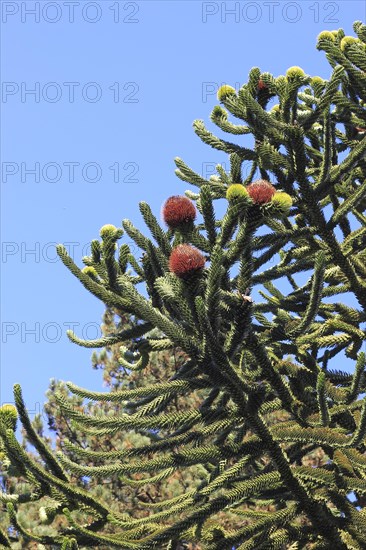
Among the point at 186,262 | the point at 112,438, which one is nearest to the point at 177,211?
the point at 186,262

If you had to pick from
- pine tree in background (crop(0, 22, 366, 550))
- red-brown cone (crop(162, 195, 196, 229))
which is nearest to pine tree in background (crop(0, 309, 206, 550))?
pine tree in background (crop(0, 22, 366, 550))

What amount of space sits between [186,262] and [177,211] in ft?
1.39

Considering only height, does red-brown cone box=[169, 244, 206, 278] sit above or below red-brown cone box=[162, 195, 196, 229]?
below

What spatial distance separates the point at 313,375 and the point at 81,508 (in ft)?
5.39

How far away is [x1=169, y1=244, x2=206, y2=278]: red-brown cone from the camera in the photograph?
346 centimetres

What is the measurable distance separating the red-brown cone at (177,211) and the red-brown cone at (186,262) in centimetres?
36

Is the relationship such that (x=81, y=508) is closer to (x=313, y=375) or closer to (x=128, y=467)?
(x=128, y=467)

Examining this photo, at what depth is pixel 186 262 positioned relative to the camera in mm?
3465

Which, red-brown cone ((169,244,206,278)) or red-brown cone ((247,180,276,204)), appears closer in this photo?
red-brown cone ((169,244,206,278))

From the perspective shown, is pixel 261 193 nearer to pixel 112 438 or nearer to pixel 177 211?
pixel 177 211

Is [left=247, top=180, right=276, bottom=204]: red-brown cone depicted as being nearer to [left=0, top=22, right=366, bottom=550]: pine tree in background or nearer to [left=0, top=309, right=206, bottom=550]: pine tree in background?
[left=0, top=22, right=366, bottom=550]: pine tree in background

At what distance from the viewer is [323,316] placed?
5.70 metres

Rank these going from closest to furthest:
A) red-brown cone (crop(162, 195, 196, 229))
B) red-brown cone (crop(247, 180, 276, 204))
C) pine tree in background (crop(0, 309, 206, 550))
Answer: red-brown cone (crop(247, 180, 276, 204)), red-brown cone (crop(162, 195, 196, 229)), pine tree in background (crop(0, 309, 206, 550))

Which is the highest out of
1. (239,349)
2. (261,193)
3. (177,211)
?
(177,211)
